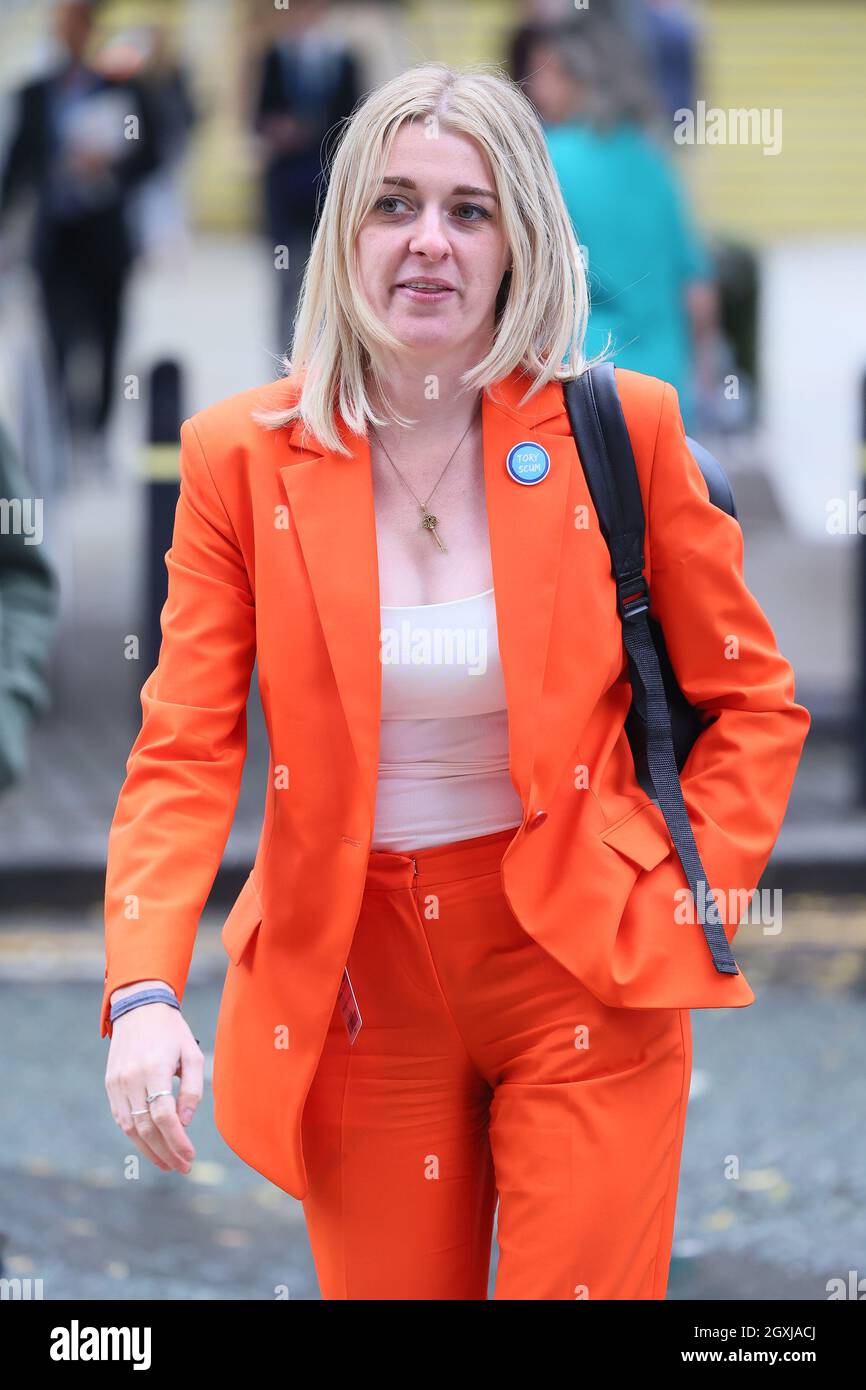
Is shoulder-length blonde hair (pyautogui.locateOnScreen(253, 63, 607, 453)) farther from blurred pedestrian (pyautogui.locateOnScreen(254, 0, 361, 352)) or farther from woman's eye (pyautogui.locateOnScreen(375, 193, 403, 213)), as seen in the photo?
blurred pedestrian (pyautogui.locateOnScreen(254, 0, 361, 352))

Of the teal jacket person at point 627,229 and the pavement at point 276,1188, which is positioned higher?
the teal jacket person at point 627,229

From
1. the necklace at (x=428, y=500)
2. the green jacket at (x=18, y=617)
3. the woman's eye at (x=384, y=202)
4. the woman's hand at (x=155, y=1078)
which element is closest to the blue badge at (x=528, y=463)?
the necklace at (x=428, y=500)

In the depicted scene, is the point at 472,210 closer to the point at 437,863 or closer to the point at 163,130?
the point at 437,863

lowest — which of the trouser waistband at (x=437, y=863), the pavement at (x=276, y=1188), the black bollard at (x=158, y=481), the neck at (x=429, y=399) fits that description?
the pavement at (x=276, y=1188)

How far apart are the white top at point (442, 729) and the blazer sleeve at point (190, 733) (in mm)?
198

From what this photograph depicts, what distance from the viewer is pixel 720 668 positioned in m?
2.89

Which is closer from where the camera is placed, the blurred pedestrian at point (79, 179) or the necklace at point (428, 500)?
the necklace at point (428, 500)

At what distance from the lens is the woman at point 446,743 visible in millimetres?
2756

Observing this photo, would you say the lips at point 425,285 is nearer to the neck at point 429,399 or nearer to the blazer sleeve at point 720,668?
the neck at point 429,399

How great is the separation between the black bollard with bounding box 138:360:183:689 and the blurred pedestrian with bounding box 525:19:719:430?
1.97 metres

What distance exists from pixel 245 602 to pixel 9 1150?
2.79 m

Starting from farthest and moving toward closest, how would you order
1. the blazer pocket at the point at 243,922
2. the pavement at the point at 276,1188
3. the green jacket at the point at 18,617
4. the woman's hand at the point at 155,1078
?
the pavement at the point at 276,1188 → the green jacket at the point at 18,617 → the blazer pocket at the point at 243,922 → the woman's hand at the point at 155,1078

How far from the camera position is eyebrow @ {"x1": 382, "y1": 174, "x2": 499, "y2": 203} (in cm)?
277

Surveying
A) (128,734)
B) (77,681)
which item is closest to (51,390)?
(77,681)
